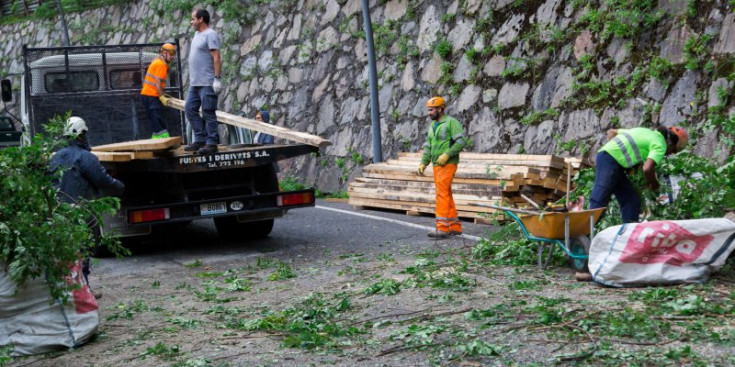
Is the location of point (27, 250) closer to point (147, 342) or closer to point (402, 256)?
point (147, 342)

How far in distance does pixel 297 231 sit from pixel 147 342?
20.8ft

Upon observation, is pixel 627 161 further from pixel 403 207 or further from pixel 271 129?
pixel 403 207

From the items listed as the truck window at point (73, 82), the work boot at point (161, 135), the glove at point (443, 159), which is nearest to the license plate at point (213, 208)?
the work boot at point (161, 135)

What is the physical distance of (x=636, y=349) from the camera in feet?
18.7

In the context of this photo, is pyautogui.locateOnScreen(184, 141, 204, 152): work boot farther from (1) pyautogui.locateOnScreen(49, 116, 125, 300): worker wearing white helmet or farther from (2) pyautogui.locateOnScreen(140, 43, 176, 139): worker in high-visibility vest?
(1) pyautogui.locateOnScreen(49, 116, 125, 300): worker wearing white helmet

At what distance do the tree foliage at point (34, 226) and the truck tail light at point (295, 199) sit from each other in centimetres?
470

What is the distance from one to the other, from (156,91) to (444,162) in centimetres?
436

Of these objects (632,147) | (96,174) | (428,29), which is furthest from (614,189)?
(428,29)

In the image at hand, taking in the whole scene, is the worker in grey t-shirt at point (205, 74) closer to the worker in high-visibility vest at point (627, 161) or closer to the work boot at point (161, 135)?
the work boot at point (161, 135)

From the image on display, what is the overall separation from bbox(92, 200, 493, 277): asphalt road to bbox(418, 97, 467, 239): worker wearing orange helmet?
249 mm

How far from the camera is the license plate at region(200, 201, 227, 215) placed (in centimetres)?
1116

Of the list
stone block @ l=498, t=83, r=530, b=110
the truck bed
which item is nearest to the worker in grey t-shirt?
the truck bed

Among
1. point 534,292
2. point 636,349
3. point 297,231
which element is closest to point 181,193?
point 297,231

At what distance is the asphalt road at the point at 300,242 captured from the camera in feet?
36.4
